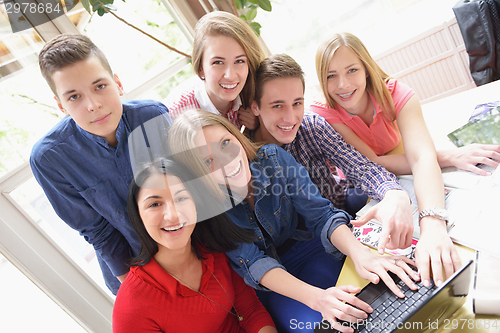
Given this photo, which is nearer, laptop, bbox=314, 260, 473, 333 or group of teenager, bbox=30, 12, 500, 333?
laptop, bbox=314, 260, 473, 333

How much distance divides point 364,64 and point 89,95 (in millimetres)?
824

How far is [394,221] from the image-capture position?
27.3 inches

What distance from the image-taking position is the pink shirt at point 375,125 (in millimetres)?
1084

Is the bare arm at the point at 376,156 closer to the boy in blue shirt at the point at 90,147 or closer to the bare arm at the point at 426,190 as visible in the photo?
the bare arm at the point at 426,190

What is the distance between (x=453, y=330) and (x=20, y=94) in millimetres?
1118

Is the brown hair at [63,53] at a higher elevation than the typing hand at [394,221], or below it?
higher

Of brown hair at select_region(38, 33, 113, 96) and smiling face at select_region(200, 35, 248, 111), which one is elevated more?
brown hair at select_region(38, 33, 113, 96)

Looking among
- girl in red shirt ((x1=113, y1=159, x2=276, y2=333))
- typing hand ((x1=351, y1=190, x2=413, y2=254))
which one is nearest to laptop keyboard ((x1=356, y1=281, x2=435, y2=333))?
typing hand ((x1=351, y1=190, x2=413, y2=254))

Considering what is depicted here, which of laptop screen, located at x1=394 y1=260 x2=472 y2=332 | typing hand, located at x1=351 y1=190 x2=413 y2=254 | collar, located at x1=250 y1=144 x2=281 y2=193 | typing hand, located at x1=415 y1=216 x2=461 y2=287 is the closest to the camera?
laptop screen, located at x1=394 y1=260 x2=472 y2=332

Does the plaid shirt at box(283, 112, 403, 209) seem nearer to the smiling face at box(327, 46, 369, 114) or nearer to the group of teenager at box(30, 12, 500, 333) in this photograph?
the group of teenager at box(30, 12, 500, 333)


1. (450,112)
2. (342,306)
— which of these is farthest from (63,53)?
(450,112)

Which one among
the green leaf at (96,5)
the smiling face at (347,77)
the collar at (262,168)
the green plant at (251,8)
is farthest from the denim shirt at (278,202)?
the green plant at (251,8)

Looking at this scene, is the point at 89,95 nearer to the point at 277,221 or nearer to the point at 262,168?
the point at 262,168

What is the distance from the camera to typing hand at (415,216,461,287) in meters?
0.58
